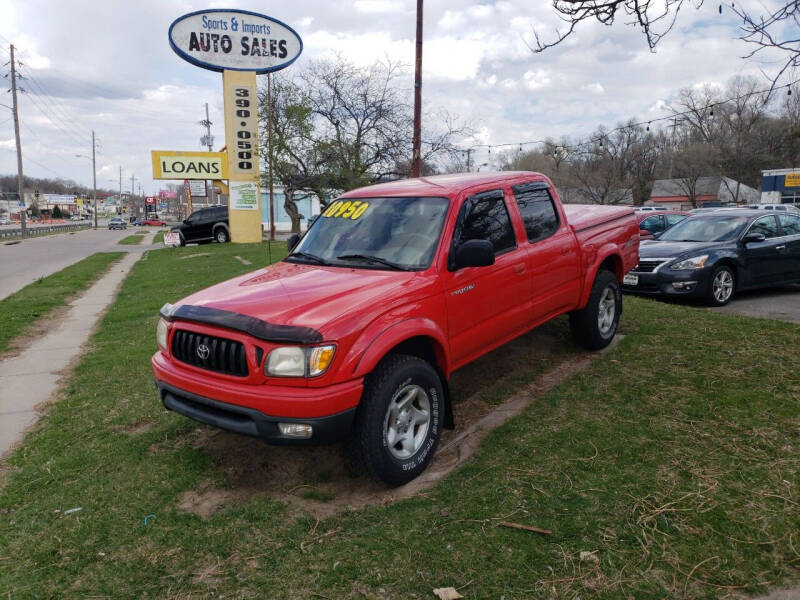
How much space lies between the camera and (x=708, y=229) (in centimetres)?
975

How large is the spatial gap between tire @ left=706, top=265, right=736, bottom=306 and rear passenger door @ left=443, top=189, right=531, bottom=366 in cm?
531

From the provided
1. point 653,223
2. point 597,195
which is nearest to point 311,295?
point 653,223

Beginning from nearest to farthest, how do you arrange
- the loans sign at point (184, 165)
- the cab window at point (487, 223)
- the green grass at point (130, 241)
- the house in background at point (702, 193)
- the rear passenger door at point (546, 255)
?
the cab window at point (487, 223) < the rear passenger door at point (546, 255) < the loans sign at point (184, 165) < the green grass at point (130, 241) < the house in background at point (702, 193)

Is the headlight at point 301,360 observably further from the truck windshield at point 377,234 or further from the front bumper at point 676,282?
the front bumper at point 676,282

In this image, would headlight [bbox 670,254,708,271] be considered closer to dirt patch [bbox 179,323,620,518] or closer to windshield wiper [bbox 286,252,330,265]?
dirt patch [bbox 179,323,620,518]

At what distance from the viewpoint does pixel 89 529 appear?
3148 mm

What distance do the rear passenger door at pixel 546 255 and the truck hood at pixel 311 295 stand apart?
5.21 ft

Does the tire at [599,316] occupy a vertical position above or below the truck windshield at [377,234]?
below

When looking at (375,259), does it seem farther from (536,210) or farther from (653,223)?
(653,223)

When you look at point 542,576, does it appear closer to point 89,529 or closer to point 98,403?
point 89,529

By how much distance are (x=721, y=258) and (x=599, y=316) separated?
13.5 feet

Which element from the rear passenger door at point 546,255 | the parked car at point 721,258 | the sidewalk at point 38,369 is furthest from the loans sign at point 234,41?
the rear passenger door at point 546,255

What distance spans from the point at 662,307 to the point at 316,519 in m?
6.13

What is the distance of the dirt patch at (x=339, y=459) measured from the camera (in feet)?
11.4
